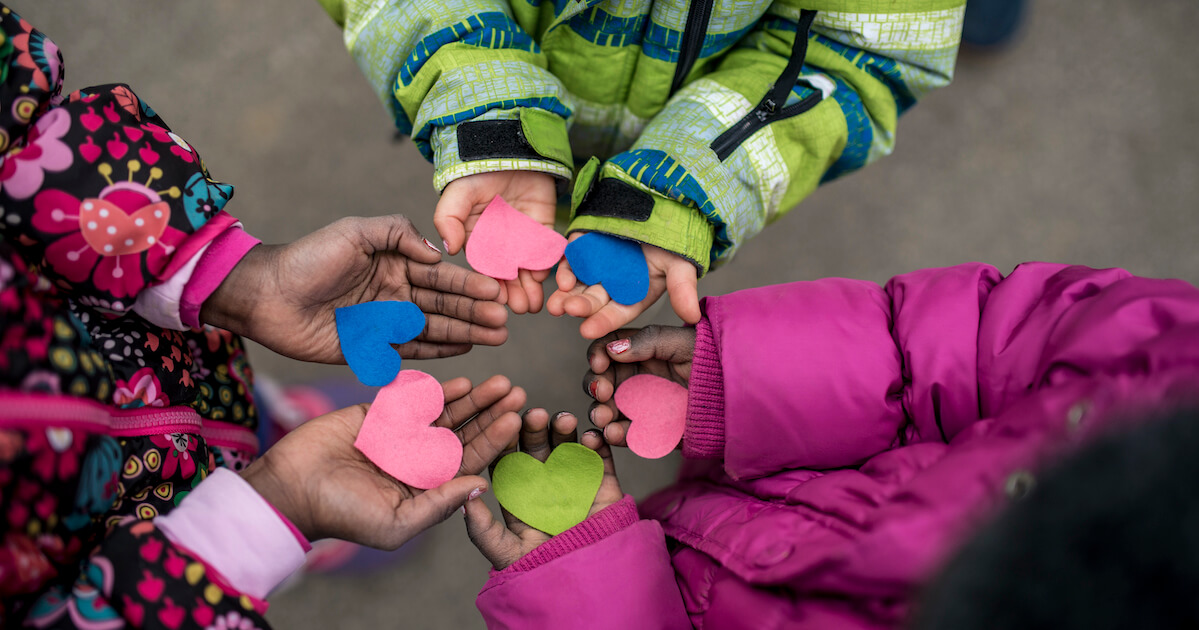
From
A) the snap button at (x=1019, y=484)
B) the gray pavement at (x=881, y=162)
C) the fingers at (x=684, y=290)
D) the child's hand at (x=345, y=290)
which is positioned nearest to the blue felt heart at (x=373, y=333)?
the child's hand at (x=345, y=290)

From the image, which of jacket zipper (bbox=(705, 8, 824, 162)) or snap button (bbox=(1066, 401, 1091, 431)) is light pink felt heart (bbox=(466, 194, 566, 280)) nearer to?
jacket zipper (bbox=(705, 8, 824, 162))

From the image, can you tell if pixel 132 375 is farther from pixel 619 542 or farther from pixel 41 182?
pixel 619 542

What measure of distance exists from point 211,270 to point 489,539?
0.46 metres

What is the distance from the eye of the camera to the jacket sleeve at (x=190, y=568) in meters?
0.59

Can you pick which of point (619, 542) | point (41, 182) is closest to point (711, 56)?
point (619, 542)

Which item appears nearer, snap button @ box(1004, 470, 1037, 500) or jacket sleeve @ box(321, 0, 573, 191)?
snap button @ box(1004, 470, 1037, 500)

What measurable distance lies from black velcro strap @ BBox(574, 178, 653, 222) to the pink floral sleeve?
45cm

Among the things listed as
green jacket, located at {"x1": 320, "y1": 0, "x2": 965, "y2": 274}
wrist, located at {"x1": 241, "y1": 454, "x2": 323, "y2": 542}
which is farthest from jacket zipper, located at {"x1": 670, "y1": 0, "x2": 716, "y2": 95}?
wrist, located at {"x1": 241, "y1": 454, "x2": 323, "y2": 542}

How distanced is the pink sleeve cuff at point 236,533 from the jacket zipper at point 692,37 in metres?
0.74

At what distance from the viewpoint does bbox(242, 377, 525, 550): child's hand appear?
76 cm

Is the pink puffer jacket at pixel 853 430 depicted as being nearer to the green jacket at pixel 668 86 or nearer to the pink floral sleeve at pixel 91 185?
the green jacket at pixel 668 86

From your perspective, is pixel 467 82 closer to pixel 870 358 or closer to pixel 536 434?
pixel 536 434

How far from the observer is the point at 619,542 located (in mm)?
770

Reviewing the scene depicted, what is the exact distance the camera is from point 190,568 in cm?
62
